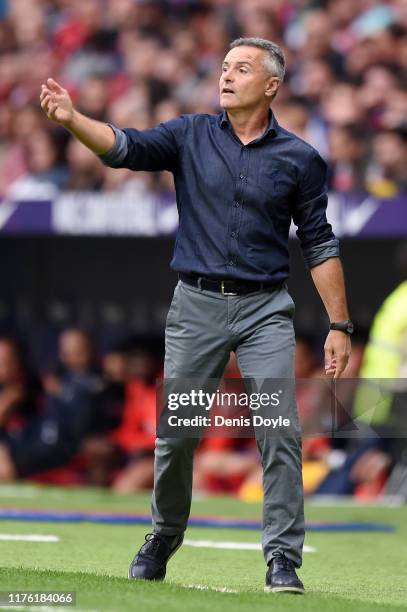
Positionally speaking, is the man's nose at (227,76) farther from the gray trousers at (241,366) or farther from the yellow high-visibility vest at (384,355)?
the yellow high-visibility vest at (384,355)

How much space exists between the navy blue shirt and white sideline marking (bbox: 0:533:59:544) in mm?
2371

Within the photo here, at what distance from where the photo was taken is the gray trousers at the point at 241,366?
563 cm

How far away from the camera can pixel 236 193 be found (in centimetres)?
580

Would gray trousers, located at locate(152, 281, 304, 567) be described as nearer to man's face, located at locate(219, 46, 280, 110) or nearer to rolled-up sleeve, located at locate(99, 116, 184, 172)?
rolled-up sleeve, located at locate(99, 116, 184, 172)

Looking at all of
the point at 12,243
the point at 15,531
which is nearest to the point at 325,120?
the point at 12,243

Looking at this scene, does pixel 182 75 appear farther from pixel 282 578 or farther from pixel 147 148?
pixel 282 578

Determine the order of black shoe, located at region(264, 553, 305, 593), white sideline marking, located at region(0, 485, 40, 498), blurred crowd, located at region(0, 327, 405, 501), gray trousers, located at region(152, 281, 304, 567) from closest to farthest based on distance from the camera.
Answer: black shoe, located at region(264, 553, 305, 593)
gray trousers, located at region(152, 281, 304, 567)
white sideline marking, located at region(0, 485, 40, 498)
blurred crowd, located at region(0, 327, 405, 501)

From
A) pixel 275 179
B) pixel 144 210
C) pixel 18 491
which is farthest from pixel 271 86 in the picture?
pixel 18 491

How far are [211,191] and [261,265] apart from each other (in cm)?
35

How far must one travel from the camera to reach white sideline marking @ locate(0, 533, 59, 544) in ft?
25.2

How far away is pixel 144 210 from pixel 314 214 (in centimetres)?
630

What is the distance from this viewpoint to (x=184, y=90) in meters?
14.2

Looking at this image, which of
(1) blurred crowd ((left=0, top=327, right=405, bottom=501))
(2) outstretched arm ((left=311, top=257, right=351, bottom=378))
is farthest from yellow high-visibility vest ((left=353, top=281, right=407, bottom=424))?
(2) outstretched arm ((left=311, top=257, right=351, bottom=378))

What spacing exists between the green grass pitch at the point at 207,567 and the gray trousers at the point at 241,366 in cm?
28
